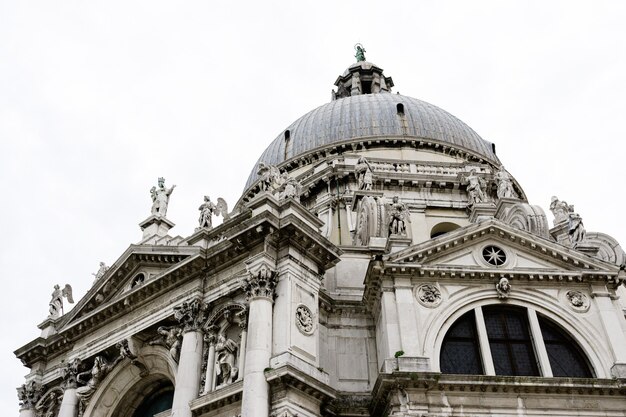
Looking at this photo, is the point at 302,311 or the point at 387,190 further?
the point at 387,190

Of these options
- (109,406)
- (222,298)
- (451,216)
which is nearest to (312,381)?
(222,298)

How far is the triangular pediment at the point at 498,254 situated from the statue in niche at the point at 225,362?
5757mm

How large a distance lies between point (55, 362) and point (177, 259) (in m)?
7.45

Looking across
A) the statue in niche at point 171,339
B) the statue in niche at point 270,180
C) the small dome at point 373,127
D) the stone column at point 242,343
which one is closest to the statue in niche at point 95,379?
the statue in niche at point 171,339

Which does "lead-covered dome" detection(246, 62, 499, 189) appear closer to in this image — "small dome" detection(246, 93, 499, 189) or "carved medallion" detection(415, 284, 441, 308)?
"small dome" detection(246, 93, 499, 189)

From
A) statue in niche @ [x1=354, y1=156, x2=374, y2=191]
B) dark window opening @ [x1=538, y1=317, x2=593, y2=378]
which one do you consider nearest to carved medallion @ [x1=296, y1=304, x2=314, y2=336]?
dark window opening @ [x1=538, y1=317, x2=593, y2=378]

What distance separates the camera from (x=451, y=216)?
31.9 metres

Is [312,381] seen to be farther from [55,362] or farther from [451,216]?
[451,216]

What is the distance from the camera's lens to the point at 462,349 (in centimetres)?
2028

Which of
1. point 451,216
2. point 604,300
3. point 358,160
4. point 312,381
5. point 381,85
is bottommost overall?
point 312,381

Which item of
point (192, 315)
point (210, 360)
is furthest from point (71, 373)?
point (210, 360)

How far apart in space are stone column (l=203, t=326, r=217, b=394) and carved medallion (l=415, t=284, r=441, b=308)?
21.8 ft

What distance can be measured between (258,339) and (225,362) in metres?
2.06

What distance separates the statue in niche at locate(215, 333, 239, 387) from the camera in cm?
2002
